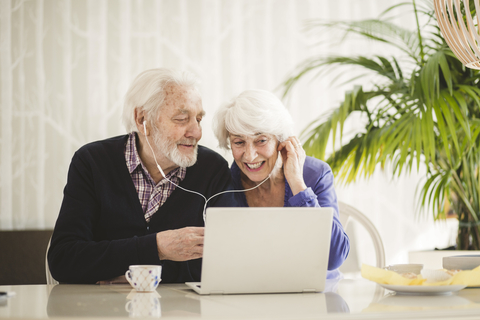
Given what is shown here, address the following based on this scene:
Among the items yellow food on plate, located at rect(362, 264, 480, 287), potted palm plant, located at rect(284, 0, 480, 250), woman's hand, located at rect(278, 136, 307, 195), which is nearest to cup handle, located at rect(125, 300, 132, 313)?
yellow food on plate, located at rect(362, 264, 480, 287)

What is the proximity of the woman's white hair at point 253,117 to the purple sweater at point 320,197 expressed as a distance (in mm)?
163

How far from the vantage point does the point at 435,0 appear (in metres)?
1.26

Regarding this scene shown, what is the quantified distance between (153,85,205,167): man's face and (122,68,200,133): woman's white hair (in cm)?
2

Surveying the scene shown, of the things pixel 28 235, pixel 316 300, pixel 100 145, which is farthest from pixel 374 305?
pixel 28 235

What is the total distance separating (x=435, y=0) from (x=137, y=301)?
3.46 feet

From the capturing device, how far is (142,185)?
1.72 metres

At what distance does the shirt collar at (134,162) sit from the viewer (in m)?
1.71

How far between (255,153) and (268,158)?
0.22 feet

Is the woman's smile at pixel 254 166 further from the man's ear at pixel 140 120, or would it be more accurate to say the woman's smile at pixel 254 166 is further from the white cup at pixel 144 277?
the white cup at pixel 144 277

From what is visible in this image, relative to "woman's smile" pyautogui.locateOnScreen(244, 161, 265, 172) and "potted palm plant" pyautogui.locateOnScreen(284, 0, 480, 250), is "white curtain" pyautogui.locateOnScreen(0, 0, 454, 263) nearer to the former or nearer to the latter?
"potted palm plant" pyautogui.locateOnScreen(284, 0, 480, 250)

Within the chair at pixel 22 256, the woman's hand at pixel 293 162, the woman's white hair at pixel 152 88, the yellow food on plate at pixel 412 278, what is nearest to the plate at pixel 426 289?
the yellow food on plate at pixel 412 278

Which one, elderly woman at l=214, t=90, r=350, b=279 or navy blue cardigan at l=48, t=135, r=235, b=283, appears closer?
navy blue cardigan at l=48, t=135, r=235, b=283

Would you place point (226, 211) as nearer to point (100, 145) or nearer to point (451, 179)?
point (100, 145)

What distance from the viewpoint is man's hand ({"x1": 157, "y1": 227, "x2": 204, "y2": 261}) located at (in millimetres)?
1319
